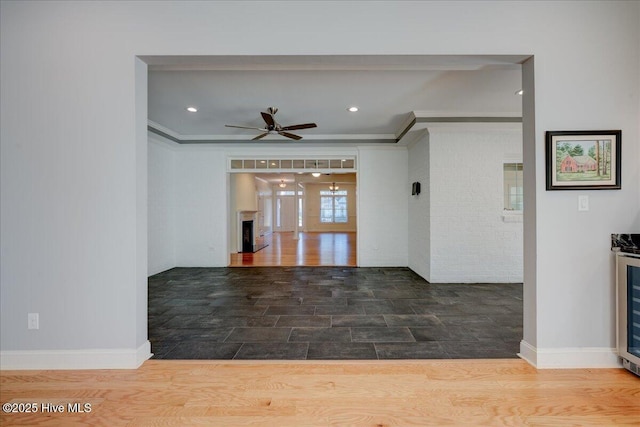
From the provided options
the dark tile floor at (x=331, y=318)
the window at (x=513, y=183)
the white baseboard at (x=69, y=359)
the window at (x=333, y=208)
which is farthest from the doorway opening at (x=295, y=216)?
the white baseboard at (x=69, y=359)

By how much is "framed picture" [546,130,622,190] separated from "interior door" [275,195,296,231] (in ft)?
41.9

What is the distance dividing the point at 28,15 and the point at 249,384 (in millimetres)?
3080

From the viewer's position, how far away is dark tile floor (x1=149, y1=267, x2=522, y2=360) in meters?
2.40

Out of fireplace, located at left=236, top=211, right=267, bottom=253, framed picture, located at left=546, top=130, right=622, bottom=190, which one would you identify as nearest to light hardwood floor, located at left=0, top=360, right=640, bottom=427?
framed picture, located at left=546, top=130, right=622, bottom=190

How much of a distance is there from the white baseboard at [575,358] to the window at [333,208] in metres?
12.6

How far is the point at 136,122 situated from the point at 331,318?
2538 millimetres

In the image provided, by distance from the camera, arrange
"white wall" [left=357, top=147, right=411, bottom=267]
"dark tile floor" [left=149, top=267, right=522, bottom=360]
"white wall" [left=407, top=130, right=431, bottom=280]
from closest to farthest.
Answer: "dark tile floor" [left=149, top=267, right=522, bottom=360] < "white wall" [left=407, top=130, right=431, bottom=280] < "white wall" [left=357, top=147, right=411, bottom=267]

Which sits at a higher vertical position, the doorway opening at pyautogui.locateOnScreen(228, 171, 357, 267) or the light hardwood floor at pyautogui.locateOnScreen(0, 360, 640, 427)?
the doorway opening at pyautogui.locateOnScreen(228, 171, 357, 267)

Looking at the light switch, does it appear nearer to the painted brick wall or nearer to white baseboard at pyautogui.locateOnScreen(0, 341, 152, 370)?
the painted brick wall

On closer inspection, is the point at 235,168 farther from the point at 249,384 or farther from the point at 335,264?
the point at 249,384

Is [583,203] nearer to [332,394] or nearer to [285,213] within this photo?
[332,394]

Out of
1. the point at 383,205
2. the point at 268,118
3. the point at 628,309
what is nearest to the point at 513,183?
the point at 383,205

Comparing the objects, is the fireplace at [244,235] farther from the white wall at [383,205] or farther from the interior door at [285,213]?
the interior door at [285,213]

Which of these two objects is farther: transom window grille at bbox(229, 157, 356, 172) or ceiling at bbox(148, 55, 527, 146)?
transom window grille at bbox(229, 157, 356, 172)
